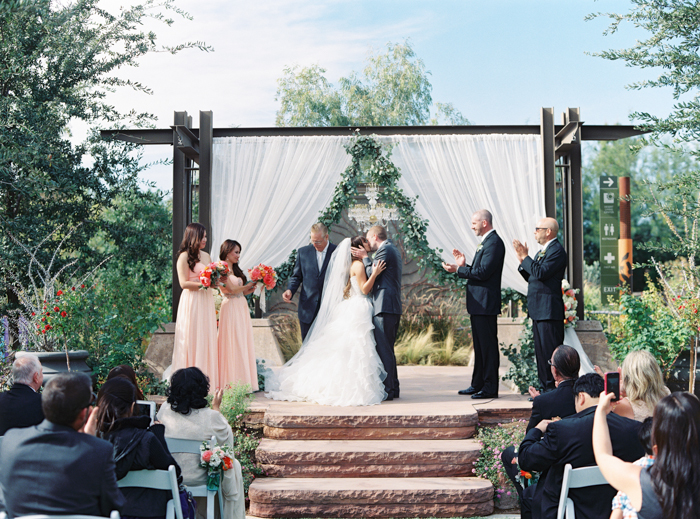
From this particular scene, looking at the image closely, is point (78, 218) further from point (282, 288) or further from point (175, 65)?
point (175, 65)

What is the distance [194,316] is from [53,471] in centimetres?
384

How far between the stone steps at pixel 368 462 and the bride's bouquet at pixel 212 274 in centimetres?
175

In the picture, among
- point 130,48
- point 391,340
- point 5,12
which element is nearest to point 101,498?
point 391,340

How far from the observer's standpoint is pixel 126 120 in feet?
27.1

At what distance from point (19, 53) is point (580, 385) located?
7.22 meters

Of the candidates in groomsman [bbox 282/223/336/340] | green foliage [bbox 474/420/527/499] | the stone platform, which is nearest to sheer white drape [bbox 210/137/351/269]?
groomsman [bbox 282/223/336/340]

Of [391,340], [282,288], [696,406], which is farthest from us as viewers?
[282,288]

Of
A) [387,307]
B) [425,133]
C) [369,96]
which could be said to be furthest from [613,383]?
[369,96]

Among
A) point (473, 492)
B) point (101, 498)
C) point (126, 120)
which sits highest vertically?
point (126, 120)

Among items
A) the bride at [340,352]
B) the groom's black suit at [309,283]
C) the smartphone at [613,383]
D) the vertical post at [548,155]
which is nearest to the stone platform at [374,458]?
the bride at [340,352]

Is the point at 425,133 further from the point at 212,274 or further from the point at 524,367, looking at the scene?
the point at 212,274

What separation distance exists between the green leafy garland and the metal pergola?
32 cm

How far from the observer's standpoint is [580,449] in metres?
2.87

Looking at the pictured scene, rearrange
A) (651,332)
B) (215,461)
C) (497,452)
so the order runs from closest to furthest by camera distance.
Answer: (215,461)
(497,452)
(651,332)
